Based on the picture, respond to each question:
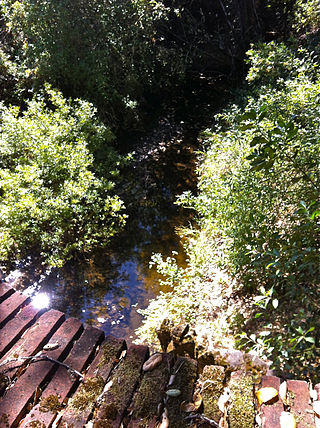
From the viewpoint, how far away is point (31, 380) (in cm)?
126

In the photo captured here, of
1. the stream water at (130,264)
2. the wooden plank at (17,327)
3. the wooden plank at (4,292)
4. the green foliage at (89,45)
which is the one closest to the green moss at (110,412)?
the wooden plank at (17,327)

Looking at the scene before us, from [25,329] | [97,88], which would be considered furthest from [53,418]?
[97,88]

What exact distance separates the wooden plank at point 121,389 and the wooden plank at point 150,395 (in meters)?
0.03

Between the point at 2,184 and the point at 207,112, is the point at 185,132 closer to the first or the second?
the point at 207,112

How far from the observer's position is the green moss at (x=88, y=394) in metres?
1.20

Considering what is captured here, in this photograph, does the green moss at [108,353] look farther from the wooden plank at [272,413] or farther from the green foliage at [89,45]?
the green foliage at [89,45]

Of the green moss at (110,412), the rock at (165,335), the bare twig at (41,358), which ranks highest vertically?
the rock at (165,335)

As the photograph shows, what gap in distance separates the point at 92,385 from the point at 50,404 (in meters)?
0.16

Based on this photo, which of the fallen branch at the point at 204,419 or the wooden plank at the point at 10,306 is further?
the wooden plank at the point at 10,306

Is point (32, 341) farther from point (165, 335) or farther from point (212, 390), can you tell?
point (165, 335)

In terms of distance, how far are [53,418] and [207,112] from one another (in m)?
7.40

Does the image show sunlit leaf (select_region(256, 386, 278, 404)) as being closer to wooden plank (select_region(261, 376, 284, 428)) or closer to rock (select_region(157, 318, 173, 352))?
wooden plank (select_region(261, 376, 284, 428))

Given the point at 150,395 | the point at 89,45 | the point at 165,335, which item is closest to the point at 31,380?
the point at 150,395

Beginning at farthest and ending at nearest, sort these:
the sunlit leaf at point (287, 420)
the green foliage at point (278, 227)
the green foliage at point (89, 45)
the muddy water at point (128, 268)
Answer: the green foliage at point (89, 45) → the muddy water at point (128, 268) → the green foliage at point (278, 227) → the sunlit leaf at point (287, 420)
